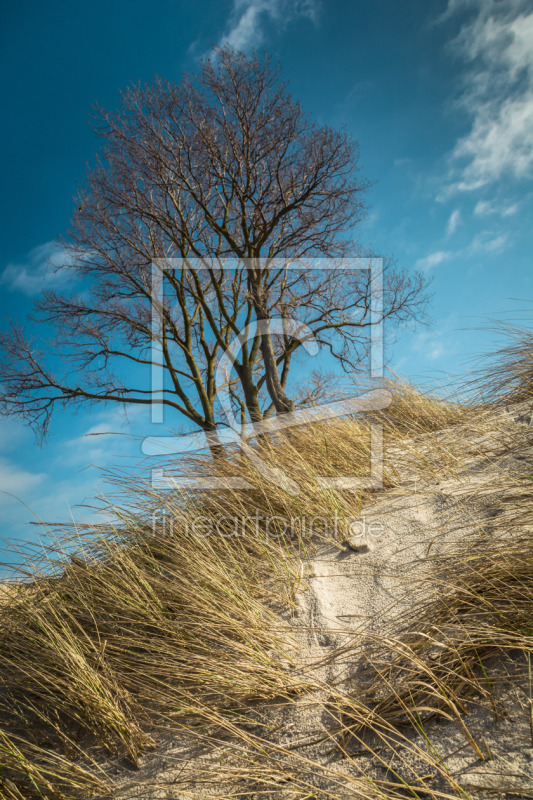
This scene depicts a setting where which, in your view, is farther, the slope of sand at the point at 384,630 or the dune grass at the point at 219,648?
the dune grass at the point at 219,648

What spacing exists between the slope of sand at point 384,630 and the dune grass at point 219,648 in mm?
37

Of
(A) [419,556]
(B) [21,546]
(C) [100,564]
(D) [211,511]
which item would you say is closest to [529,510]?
(A) [419,556]

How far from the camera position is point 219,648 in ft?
6.63

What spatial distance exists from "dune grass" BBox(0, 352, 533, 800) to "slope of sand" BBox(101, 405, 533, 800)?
0.04 m

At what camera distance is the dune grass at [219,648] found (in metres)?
1.52

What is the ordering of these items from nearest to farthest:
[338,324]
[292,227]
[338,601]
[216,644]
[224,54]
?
1. [216,644]
2. [338,601]
3. [224,54]
4. [292,227]
5. [338,324]

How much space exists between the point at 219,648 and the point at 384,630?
78 cm

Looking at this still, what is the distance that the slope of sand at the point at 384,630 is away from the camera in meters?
1.31

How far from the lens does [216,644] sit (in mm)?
2057

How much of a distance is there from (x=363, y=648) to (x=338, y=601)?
351mm

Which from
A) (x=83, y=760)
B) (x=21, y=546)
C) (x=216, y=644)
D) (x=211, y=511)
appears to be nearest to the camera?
(x=83, y=760)

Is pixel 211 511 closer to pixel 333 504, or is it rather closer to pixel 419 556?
pixel 333 504

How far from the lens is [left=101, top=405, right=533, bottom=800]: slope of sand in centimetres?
131

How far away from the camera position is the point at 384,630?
195 cm
